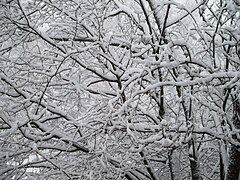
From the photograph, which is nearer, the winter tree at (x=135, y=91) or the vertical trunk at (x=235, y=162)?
the winter tree at (x=135, y=91)

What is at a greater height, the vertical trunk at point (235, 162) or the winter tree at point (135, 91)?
the winter tree at point (135, 91)

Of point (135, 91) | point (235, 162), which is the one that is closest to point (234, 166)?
point (235, 162)

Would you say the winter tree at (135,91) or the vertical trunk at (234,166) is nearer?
the winter tree at (135,91)

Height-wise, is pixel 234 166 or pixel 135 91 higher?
pixel 135 91

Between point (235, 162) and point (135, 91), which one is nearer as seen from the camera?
point (135, 91)

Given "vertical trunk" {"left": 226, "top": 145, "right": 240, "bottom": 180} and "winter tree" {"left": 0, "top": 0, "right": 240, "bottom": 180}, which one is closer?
"winter tree" {"left": 0, "top": 0, "right": 240, "bottom": 180}

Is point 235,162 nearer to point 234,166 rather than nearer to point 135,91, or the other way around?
point 234,166

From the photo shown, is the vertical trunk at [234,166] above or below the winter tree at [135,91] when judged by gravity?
below

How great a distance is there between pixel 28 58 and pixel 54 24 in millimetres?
805

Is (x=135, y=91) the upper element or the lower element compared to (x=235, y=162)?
upper

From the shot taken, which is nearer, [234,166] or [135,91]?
[135,91]

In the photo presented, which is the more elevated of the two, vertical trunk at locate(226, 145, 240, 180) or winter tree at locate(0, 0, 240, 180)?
winter tree at locate(0, 0, 240, 180)

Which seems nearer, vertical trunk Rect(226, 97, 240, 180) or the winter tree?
the winter tree

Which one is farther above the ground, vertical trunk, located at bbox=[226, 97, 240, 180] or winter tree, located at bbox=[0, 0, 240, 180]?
winter tree, located at bbox=[0, 0, 240, 180]
